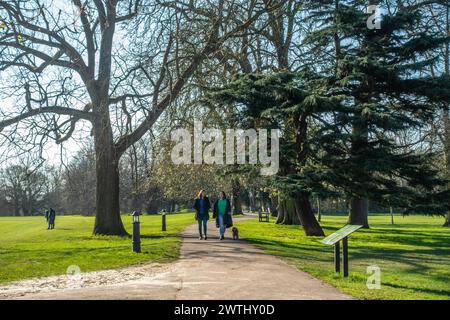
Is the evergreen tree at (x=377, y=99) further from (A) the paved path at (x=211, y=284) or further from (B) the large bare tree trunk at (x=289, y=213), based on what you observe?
(B) the large bare tree trunk at (x=289, y=213)

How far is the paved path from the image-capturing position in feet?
24.3

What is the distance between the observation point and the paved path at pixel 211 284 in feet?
24.3

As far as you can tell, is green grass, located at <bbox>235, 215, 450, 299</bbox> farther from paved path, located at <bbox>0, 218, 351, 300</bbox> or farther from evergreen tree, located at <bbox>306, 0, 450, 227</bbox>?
evergreen tree, located at <bbox>306, 0, 450, 227</bbox>

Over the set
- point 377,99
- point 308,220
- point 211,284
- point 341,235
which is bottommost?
point 211,284

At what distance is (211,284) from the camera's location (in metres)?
8.33

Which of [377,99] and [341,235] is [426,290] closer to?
[341,235]

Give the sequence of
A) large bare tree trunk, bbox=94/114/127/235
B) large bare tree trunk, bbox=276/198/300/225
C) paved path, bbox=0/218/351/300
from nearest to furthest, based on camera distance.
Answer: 1. paved path, bbox=0/218/351/300
2. large bare tree trunk, bbox=94/114/127/235
3. large bare tree trunk, bbox=276/198/300/225

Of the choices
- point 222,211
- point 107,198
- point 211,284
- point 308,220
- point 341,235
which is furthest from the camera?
point 107,198

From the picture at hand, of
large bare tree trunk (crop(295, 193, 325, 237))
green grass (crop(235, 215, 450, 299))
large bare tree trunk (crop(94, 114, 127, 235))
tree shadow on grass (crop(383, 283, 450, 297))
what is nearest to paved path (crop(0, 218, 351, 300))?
green grass (crop(235, 215, 450, 299))

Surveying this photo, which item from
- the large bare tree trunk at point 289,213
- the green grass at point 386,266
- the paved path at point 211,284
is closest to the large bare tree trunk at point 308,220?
the green grass at point 386,266

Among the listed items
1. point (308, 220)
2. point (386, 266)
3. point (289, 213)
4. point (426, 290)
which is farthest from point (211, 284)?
point (289, 213)

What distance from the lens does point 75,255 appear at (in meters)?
14.0
